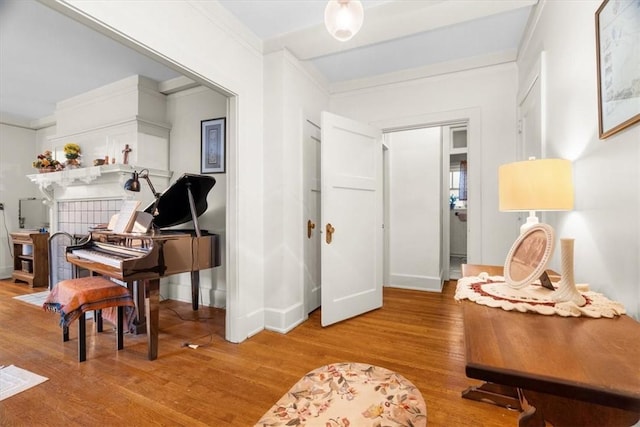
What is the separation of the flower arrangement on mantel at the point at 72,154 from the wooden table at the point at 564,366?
4664 mm

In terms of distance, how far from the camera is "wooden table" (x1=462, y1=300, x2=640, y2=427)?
0.55 meters

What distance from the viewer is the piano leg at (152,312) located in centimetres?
205

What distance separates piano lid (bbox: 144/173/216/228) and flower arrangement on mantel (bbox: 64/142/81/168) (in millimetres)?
1924

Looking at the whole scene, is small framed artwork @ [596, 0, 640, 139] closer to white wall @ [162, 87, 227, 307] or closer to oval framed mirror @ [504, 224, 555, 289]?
oval framed mirror @ [504, 224, 555, 289]

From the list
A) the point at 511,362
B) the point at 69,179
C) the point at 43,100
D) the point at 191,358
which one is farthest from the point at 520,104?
the point at 43,100

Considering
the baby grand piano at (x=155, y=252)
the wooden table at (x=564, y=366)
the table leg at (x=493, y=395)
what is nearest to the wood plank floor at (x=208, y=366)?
the table leg at (x=493, y=395)

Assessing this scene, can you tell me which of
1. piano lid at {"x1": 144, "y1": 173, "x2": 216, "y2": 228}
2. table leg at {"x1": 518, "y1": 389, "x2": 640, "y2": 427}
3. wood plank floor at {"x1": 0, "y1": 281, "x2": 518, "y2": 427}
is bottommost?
wood plank floor at {"x1": 0, "y1": 281, "x2": 518, "y2": 427}

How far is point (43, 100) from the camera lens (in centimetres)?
407

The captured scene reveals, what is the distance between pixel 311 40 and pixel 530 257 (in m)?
2.36

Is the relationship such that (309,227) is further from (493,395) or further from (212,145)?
(493,395)

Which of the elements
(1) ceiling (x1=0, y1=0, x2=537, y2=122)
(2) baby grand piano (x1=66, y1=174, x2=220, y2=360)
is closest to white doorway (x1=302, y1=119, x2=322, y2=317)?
(1) ceiling (x1=0, y1=0, x2=537, y2=122)

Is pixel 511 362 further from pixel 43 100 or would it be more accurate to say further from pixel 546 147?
pixel 43 100

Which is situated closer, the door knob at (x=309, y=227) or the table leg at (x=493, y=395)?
the table leg at (x=493, y=395)

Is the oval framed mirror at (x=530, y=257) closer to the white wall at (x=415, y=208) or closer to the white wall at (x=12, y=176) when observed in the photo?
the white wall at (x=415, y=208)
